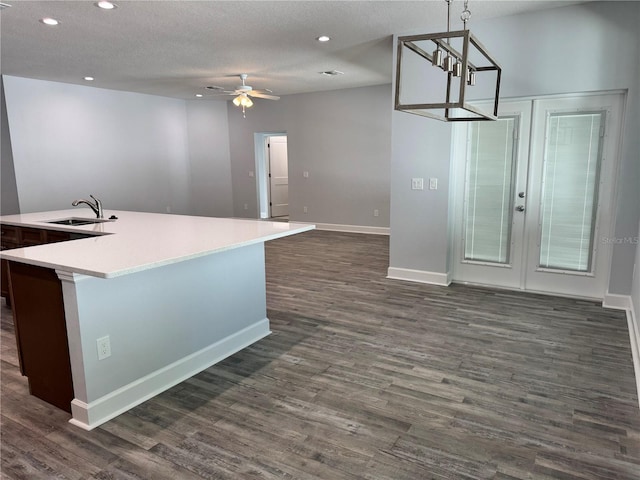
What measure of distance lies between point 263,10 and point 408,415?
346cm

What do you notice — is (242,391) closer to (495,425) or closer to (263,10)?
(495,425)

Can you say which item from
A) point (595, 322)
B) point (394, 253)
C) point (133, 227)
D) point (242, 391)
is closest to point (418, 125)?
point (394, 253)

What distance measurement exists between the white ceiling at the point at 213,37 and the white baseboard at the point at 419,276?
2.55m

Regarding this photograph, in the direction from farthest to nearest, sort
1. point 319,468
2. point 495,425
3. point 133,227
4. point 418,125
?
point 418,125
point 133,227
point 495,425
point 319,468

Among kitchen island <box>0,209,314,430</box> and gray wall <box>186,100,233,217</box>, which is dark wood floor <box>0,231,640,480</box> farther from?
gray wall <box>186,100,233,217</box>

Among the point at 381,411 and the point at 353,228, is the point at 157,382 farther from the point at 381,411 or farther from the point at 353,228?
the point at 353,228

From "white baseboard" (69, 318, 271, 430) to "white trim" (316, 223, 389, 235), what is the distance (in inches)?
198

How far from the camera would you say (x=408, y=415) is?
2.34m

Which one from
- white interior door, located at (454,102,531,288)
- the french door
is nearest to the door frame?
white interior door, located at (454,102,531,288)

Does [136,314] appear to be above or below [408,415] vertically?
above

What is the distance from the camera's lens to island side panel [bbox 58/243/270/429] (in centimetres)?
223

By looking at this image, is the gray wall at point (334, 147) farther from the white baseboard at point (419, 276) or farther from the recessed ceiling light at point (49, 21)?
the recessed ceiling light at point (49, 21)

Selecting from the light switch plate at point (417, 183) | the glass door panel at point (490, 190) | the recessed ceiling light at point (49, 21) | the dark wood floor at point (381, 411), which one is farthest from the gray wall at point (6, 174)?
the glass door panel at point (490, 190)

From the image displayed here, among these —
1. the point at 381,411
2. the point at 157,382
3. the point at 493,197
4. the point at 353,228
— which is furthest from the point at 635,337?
the point at 353,228
